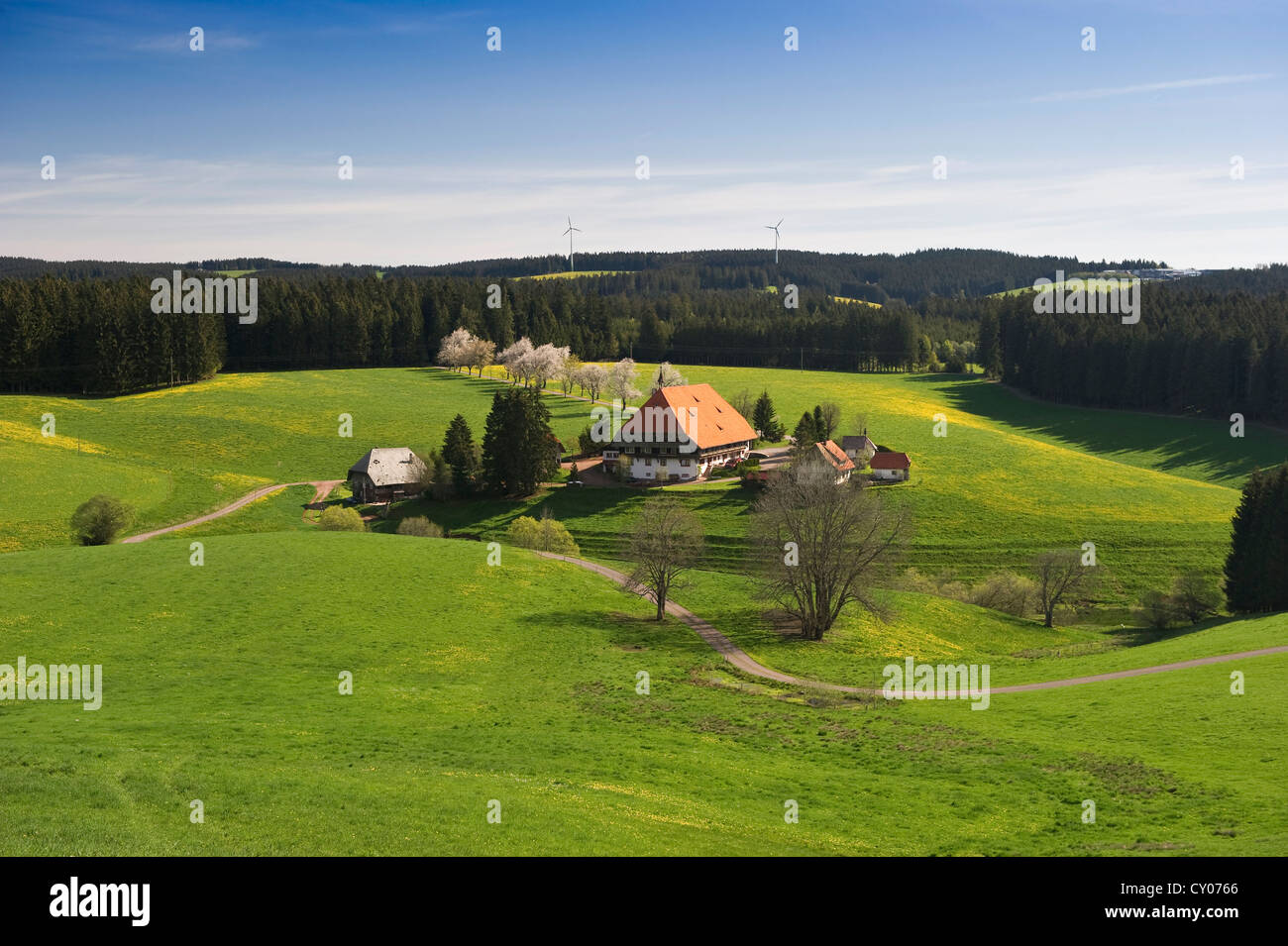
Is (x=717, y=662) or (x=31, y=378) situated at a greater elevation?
(x=31, y=378)

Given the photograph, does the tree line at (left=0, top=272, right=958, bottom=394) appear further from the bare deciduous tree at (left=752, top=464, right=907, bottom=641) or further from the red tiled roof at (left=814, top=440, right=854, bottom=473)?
the bare deciduous tree at (left=752, top=464, right=907, bottom=641)

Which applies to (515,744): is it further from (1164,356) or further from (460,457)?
(1164,356)

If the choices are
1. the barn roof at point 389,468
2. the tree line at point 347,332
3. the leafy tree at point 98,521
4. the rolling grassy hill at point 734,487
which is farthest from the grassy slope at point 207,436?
the barn roof at point 389,468

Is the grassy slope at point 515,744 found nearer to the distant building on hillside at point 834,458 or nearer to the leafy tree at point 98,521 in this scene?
the leafy tree at point 98,521

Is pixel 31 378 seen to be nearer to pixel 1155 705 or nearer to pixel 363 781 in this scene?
pixel 363 781
